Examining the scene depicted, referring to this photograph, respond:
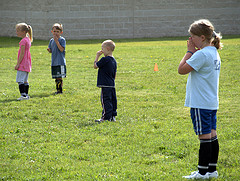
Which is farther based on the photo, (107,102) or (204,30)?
(107,102)

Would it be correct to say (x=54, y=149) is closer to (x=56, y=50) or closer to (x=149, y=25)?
(x=56, y=50)

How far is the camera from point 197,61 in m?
3.87

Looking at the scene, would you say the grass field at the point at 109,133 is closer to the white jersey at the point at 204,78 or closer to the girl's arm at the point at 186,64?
the white jersey at the point at 204,78

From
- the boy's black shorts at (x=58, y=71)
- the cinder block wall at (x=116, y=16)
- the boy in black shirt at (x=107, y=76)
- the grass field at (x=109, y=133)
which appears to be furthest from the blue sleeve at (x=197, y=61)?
the cinder block wall at (x=116, y=16)

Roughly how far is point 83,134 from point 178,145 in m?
1.52

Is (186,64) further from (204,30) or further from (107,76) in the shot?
(107,76)

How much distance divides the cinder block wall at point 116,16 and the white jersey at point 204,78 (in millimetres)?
20987

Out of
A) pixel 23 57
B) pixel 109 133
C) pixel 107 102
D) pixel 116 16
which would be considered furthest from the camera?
pixel 116 16

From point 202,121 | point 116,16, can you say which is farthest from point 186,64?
point 116,16

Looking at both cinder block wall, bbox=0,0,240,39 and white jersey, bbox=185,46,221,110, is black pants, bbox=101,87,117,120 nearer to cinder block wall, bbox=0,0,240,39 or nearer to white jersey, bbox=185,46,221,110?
white jersey, bbox=185,46,221,110

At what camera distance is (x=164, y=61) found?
1455cm

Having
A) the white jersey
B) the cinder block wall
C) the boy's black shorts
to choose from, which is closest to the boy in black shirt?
the boy's black shorts

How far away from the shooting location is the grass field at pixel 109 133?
4379 mm

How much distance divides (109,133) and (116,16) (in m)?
19.6
